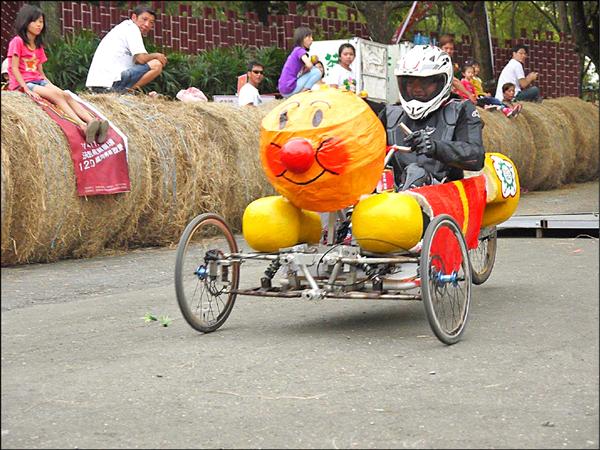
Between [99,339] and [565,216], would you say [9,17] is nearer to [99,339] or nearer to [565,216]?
[565,216]

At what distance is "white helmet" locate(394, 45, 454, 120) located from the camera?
780 cm

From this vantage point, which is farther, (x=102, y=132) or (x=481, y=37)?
(x=481, y=37)

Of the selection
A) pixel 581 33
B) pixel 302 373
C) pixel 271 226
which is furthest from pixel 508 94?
pixel 302 373

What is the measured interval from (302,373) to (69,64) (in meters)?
13.2

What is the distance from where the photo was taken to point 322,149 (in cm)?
680

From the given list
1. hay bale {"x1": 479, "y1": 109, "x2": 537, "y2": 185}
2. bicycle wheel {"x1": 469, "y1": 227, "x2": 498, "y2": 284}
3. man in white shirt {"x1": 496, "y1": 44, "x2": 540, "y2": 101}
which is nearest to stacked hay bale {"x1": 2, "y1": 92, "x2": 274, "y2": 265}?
bicycle wheel {"x1": 469, "y1": 227, "x2": 498, "y2": 284}

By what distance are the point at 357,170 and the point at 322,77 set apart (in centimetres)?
828

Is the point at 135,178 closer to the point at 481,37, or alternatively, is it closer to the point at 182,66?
the point at 182,66

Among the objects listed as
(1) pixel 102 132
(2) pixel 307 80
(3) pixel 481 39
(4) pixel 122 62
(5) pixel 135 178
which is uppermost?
(3) pixel 481 39

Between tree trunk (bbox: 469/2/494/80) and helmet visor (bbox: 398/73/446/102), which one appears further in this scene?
tree trunk (bbox: 469/2/494/80)

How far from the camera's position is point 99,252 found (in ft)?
36.3

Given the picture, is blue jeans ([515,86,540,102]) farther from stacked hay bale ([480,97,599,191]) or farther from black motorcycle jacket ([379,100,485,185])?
black motorcycle jacket ([379,100,485,185])

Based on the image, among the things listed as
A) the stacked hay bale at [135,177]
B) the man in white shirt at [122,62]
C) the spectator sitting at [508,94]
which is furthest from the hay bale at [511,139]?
the man in white shirt at [122,62]

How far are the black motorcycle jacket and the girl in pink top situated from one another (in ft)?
11.7
